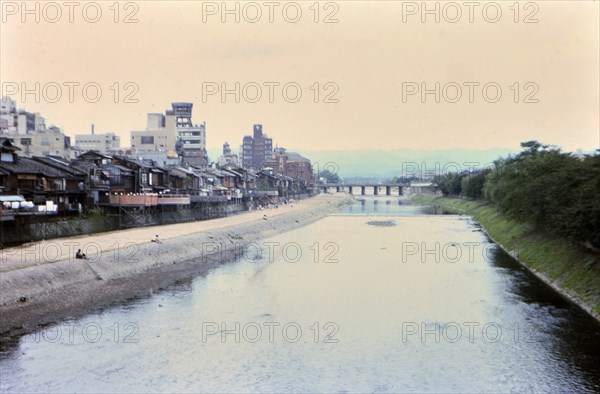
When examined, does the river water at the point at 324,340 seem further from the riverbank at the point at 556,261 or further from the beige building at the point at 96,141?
the beige building at the point at 96,141

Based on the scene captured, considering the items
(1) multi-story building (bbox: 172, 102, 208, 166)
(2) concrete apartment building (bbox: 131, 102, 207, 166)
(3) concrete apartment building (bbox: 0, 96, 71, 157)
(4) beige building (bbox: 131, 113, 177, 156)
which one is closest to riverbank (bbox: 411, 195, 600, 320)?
(3) concrete apartment building (bbox: 0, 96, 71, 157)

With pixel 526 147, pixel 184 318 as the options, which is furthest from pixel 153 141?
pixel 184 318

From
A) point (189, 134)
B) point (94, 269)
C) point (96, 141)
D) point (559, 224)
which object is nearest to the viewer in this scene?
point (94, 269)

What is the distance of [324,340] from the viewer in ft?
81.7

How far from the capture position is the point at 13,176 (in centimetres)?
4488

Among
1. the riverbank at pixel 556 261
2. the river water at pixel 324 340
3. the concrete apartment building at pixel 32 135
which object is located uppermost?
the concrete apartment building at pixel 32 135

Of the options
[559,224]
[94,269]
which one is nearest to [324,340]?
[94,269]

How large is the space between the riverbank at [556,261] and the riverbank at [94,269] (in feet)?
82.0

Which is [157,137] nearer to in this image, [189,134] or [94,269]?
[189,134]

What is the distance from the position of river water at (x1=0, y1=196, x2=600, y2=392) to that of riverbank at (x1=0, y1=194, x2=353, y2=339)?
1.84 m

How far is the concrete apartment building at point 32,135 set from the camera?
83.2 metres

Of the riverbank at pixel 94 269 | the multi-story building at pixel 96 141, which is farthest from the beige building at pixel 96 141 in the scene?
the riverbank at pixel 94 269

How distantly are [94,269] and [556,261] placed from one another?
31.4 m

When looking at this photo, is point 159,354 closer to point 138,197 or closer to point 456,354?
point 456,354
